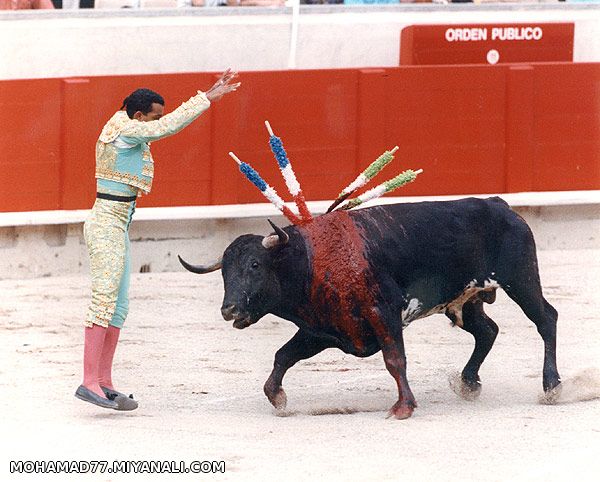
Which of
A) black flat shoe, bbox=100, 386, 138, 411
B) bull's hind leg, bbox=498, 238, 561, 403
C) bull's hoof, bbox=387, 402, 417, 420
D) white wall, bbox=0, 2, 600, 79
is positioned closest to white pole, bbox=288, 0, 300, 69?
white wall, bbox=0, 2, 600, 79

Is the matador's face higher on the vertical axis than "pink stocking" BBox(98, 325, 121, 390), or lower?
higher

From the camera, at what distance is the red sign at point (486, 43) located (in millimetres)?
12508

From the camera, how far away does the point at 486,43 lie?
12680 millimetres

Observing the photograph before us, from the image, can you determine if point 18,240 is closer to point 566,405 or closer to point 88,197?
point 88,197

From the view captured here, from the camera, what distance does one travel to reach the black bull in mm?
7312

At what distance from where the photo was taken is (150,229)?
1131cm

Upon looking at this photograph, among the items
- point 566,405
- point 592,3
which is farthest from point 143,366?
point 592,3

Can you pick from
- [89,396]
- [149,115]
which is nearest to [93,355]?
[89,396]

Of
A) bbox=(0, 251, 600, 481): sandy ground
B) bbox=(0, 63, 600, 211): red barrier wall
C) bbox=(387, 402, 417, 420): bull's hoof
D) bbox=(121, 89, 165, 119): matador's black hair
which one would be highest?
bbox=(121, 89, 165, 119): matador's black hair

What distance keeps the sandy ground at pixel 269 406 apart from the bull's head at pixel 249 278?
0.46 meters

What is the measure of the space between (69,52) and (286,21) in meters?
1.54

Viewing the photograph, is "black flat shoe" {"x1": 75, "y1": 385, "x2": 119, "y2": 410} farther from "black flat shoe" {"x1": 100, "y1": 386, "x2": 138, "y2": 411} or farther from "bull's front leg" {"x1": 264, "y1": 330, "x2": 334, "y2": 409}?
"bull's front leg" {"x1": 264, "y1": 330, "x2": 334, "y2": 409}

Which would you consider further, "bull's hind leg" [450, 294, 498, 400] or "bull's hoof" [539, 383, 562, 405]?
"bull's hind leg" [450, 294, 498, 400]

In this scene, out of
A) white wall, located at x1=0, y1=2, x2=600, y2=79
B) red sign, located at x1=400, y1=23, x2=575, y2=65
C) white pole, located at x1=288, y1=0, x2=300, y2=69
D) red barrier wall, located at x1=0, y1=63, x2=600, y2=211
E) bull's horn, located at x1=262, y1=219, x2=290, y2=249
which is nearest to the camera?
bull's horn, located at x1=262, y1=219, x2=290, y2=249
